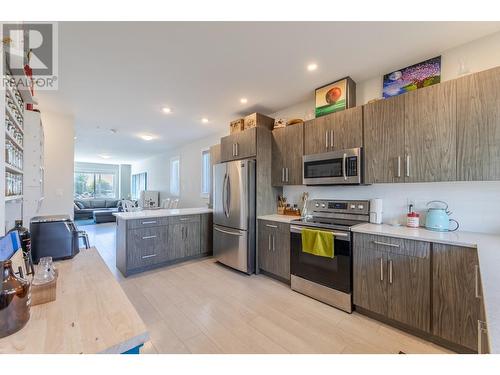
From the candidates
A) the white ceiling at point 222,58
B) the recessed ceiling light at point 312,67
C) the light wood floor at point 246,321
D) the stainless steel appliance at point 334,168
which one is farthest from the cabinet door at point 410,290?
the recessed ceiling light at point 312,67

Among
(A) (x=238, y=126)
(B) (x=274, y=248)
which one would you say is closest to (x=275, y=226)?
(B) (x=274, y=248)

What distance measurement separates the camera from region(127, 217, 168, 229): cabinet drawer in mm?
3053

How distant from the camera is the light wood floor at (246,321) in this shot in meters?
1.69

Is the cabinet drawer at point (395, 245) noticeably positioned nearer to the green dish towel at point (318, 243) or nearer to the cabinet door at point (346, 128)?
the green dish towel at point (318, 243)

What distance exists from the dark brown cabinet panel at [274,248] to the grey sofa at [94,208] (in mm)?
6981

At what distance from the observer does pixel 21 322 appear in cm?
73

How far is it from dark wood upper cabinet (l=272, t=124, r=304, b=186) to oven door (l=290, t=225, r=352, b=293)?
30.6 inches

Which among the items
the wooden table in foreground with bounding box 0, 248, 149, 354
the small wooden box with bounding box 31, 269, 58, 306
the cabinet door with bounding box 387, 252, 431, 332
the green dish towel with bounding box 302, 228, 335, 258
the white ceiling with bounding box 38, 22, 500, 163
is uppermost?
the white ceiling with bounding box 38, 22, 500, 163

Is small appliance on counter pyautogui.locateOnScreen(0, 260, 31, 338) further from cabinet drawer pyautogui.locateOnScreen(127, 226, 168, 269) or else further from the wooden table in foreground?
cabinet drawer pyautogui.locateOnScreen(127, 226, 168, 269)

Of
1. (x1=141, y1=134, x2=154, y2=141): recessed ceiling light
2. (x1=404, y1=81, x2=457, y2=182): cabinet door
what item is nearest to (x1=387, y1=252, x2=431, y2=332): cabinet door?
(x1=404, y1=81, x2=457, y2=182): cabinet door

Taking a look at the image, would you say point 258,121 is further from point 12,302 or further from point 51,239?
point 12,302
